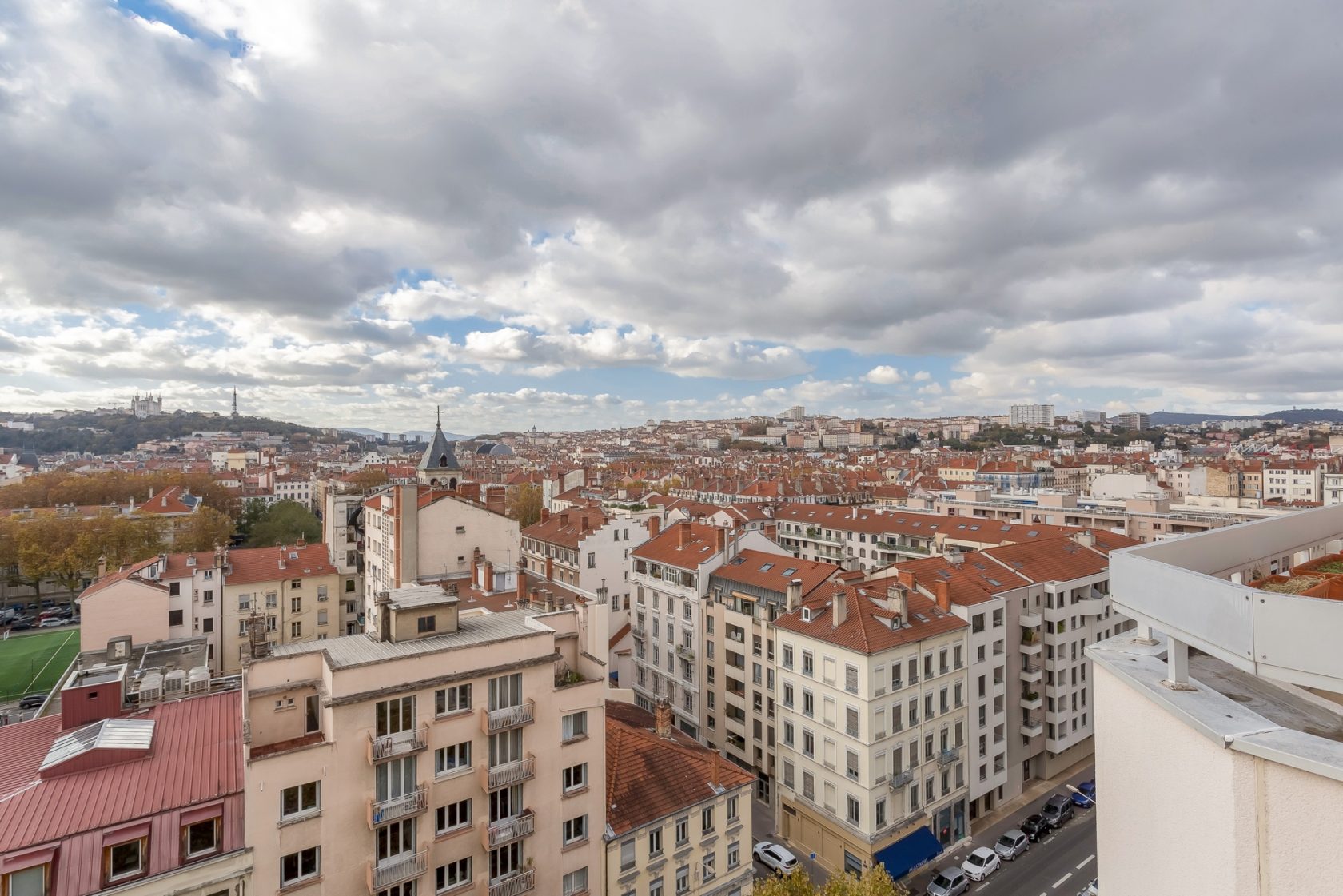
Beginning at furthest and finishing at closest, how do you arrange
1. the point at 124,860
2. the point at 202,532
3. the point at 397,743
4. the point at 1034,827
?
1. the point at 202,532
2. the point at 1034,827
3. the point at 397,743
4. the point at 124,860

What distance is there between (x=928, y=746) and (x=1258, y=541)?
76.9 feet

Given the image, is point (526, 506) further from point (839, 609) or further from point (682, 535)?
point (839, 609)

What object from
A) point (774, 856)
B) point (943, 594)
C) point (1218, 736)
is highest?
point (1218, 736)

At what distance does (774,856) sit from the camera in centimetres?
2773

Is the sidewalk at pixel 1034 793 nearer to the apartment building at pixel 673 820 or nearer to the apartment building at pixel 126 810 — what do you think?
the apartment building at pixel 673 820

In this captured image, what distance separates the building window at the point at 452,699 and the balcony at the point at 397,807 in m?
1.84

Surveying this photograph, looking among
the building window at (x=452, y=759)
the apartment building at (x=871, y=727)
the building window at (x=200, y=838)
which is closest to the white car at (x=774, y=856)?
the apartment building at (x=871, y=727)

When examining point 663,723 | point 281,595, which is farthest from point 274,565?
point 663,723

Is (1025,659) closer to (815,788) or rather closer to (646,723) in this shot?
(815,788)

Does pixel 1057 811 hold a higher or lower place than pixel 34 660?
lower

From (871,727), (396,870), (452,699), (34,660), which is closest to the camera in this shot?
(396,870)

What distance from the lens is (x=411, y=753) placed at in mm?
15984

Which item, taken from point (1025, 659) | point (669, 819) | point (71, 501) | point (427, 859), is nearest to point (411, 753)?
point (427, 859)

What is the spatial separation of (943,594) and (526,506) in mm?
67817
